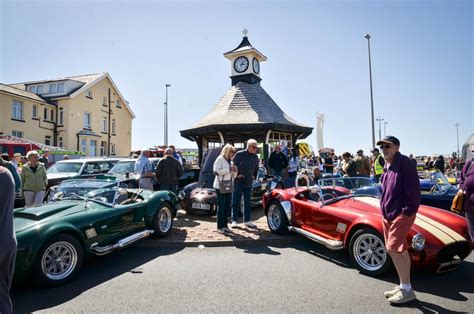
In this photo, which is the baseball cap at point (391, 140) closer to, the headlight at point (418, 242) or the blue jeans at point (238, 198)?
the headlight at point (418, 242)

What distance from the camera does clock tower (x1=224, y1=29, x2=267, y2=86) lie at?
18.3 metres

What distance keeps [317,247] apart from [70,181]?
185 inches

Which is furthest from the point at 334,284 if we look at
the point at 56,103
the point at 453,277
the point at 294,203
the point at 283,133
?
the point at 56,103

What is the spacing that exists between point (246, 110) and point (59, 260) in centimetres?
1296

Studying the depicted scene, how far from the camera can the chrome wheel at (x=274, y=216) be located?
643 centimetres

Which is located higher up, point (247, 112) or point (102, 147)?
point (247, 112)

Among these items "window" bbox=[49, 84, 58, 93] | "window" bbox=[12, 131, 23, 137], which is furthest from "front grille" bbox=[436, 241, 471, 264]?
"window" bbox=[49, 84, 58, 93]

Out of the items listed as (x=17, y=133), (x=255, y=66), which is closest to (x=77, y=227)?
(x=255, y=66)

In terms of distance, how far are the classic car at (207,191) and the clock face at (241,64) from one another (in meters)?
10.3

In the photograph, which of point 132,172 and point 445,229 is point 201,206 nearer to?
point 132,172

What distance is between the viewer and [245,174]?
6.94 metres

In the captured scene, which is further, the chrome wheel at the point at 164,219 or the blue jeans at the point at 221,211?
the blue jeans at the point at 221,211

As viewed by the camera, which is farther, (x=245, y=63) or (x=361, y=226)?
(x=245, y=63)

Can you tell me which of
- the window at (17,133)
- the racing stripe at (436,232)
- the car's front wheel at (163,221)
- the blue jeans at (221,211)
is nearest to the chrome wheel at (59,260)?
the car's front wheel at (163,221)
